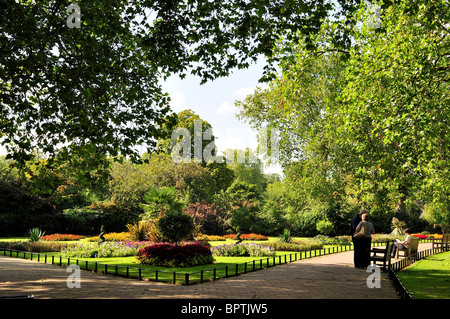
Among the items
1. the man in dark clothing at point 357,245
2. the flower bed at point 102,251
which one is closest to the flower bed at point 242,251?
the flower bed at point 102,251

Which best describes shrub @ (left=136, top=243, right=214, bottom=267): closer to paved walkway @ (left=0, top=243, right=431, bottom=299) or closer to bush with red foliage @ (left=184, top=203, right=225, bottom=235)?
paved walkway @ (left=0, top=243, right=431, bottom=299)

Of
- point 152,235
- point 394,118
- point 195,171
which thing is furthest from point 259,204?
point 394,118

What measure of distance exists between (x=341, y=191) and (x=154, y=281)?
65.4ft

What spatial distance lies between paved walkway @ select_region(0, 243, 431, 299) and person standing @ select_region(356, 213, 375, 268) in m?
0.68

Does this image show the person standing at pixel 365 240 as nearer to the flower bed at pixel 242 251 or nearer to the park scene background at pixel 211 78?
the park scene background at pixel 211 78

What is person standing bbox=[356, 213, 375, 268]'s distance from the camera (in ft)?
39.7

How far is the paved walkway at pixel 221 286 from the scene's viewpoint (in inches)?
322

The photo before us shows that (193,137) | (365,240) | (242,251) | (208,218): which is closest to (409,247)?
(365,240)

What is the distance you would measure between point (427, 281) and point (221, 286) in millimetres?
6344

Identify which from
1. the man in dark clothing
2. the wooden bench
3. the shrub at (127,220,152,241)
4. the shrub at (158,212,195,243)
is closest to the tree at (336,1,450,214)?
the man in dark clothing

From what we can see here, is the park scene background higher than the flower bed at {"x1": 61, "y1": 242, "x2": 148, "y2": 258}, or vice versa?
the park scene background

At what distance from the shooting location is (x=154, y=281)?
34.8 ft

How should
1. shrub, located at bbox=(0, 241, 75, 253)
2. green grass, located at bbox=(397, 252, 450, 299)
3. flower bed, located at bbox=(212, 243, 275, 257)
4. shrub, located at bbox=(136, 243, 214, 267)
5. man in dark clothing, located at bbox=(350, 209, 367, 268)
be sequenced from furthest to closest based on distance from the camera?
shrub, located at bbox=(0, 241, 75, 253) → flower bed, located at bbox=(212, 243, 275, 257) → shrub, located at bbox=(136, 243, 214, 267) → man in dark clothing, located at bbox=(350, 209, 367, 268) → green grass, located at bbox=(397, 252, 450, 299)
